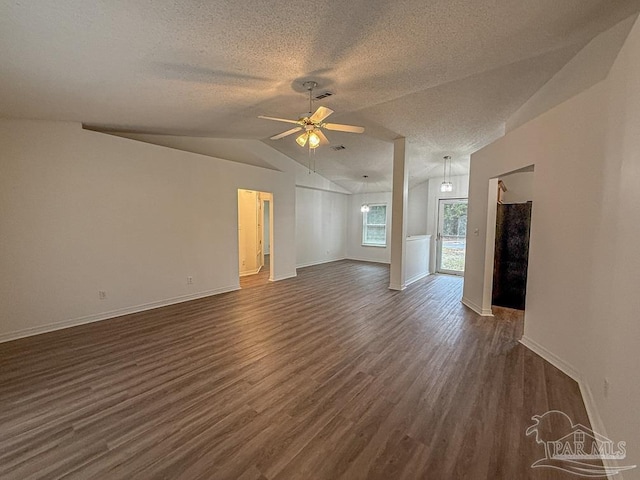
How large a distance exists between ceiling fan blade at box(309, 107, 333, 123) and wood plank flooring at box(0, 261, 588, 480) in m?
2.59

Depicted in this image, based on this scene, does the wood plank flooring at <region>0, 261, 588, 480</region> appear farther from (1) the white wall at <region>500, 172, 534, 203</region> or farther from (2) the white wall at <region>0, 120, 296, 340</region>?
(1) the white wall at <region>500, 172, 534, 203</region>

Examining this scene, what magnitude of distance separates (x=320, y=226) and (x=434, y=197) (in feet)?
12.6

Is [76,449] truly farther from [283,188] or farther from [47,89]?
[283,188]

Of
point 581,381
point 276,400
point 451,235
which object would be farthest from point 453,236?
point 276,400

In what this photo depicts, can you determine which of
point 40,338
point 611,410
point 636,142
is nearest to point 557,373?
point 611,410

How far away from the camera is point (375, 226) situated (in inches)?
385

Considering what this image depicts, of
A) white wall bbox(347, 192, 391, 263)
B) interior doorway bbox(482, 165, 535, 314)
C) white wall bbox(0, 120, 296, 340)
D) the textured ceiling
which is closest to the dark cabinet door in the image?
interior doorway bbox(482, 165, 535, 314)

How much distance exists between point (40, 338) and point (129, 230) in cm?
169

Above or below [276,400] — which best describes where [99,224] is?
above

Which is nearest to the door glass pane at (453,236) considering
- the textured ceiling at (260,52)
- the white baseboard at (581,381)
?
the textured ceiling at (260,52)

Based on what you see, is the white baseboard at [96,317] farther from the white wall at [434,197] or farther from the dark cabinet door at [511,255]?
the white wall at [434,197]

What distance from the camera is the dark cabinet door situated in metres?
4.37

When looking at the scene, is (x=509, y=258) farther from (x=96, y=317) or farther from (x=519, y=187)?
(x=96, y=317)

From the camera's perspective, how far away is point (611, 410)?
1.68m
